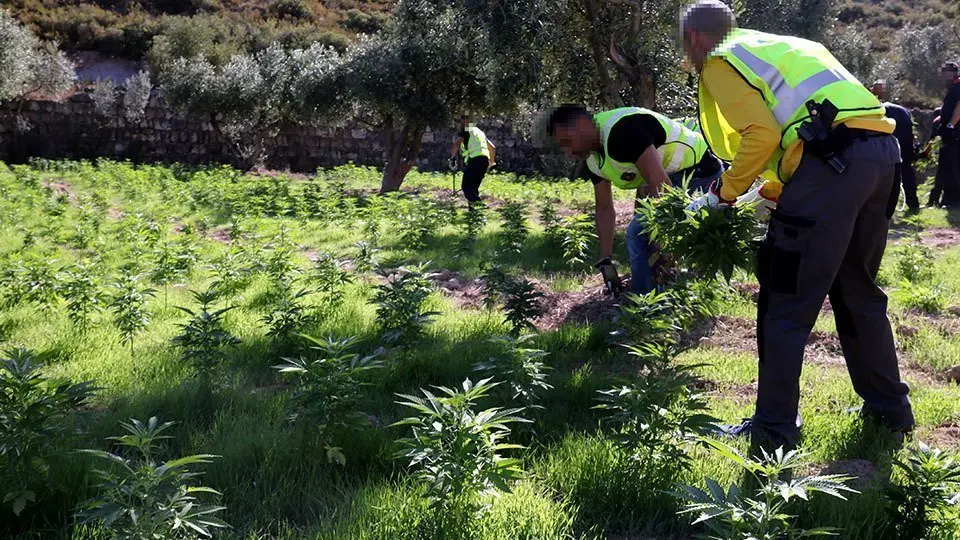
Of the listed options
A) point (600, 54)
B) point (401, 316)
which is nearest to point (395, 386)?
point (401, 316)

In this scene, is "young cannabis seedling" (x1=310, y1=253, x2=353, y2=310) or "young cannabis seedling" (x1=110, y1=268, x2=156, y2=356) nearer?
"young cannabis seedling" (x1=110, y1=268, x2=156, y2=356)

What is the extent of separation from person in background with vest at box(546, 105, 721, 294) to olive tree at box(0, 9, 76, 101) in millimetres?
24844

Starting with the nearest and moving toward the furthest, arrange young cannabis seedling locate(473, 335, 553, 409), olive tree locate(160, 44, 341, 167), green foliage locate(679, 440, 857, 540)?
green foliage locate(679, 440, 857, 540)
young cannabis seedling locate(473, 335, 553, 409)
olive tree locate(160, 44, 341, 167)

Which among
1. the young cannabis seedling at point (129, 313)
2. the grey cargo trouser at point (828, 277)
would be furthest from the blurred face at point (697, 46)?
the young cannabis seedling at point (129, 313)

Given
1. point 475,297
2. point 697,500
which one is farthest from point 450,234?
point 697,500

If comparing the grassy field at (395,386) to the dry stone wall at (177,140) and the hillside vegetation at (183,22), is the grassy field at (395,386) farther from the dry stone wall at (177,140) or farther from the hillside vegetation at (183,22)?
the hillside vegetation at (183,22)

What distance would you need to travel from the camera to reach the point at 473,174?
11.6 meters

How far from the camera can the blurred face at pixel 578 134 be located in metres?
4.87

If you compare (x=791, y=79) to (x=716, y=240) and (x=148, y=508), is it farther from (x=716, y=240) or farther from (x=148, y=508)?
(x=148, y=508)

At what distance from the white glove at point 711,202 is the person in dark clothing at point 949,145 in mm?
10298

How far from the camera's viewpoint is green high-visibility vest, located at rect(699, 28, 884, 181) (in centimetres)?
292

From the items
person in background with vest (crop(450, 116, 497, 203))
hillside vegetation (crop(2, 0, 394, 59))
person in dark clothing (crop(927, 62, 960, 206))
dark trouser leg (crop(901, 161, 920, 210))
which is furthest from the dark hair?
hillside vegetation (crop(2, 0, 394, 59))

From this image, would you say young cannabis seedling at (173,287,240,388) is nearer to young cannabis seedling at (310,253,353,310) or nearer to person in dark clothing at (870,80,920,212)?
young cannabis seedling at (310,253,353,310)

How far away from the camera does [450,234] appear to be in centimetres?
938
